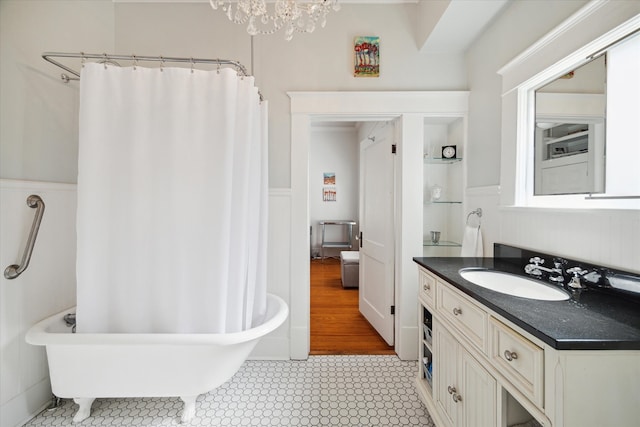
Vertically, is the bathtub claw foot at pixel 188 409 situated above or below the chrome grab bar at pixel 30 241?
below

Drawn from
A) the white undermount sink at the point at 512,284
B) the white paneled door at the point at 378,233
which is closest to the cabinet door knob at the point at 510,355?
the white undermount sink at the point at 512,284

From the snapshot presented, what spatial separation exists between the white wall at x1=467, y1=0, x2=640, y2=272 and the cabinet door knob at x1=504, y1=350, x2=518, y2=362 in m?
0.62

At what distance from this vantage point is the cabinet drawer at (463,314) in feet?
3.32

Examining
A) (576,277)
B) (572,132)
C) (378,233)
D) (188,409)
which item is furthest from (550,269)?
(188,409)

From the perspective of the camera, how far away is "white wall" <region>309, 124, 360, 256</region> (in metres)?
5.73

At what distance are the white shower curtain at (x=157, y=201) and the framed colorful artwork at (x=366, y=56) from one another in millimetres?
1122

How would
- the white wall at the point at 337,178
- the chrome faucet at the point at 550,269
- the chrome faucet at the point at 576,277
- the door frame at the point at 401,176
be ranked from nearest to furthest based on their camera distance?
the chrome faucet at the point at 576,277 → the chrome faucet at the point at 550,269 → the door frame at the point at 401,176 → the white wall at the point at 337,178

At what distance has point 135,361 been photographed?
52.2 inches

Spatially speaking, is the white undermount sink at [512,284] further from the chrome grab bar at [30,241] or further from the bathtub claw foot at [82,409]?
the chrome grab bar at [30,241]

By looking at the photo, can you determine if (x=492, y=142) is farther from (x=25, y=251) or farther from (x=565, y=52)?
(x=25, y=251)

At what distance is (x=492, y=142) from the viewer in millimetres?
1834

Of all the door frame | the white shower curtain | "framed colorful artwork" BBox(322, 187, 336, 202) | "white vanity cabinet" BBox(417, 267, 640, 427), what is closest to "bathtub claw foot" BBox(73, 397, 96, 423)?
the white shower curtain

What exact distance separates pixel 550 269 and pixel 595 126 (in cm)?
66

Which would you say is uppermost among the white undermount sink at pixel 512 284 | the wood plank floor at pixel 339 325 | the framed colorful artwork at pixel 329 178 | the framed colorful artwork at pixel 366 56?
the framed colorful artwork at pixel 366 56
